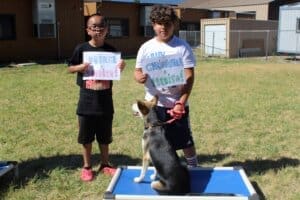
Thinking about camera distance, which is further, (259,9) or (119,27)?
(259,9)

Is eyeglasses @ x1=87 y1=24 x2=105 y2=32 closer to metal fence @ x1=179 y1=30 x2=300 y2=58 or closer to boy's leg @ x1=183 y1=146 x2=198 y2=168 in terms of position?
boy's leg @ x1=183 y1=146 x2=198 y2=168

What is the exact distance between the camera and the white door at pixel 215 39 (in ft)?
90.9

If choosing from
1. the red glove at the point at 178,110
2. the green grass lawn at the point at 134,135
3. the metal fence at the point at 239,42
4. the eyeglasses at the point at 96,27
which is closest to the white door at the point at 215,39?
the metal fence at the point at 239,42

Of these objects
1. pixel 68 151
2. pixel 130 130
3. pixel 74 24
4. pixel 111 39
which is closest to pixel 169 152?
pixel 68 151

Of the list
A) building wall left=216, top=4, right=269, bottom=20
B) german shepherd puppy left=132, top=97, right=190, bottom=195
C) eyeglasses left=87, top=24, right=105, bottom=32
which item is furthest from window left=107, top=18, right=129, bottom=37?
german shepherd puppy left=132, top=97, right=190, bottom=195

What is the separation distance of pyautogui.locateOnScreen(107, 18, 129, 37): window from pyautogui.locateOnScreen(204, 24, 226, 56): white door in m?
5.11

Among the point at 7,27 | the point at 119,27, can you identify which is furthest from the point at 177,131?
the point at 119,27

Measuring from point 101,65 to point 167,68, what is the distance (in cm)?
89

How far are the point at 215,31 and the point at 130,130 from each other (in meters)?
21.6

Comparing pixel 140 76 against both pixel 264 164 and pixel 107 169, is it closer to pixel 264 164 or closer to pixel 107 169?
pixel 107 169

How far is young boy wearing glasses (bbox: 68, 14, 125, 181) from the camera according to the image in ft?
16.5

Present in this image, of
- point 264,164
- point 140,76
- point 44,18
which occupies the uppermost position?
point 44,18

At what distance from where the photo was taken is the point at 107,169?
561cm

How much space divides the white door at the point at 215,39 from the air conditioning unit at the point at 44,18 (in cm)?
1038
